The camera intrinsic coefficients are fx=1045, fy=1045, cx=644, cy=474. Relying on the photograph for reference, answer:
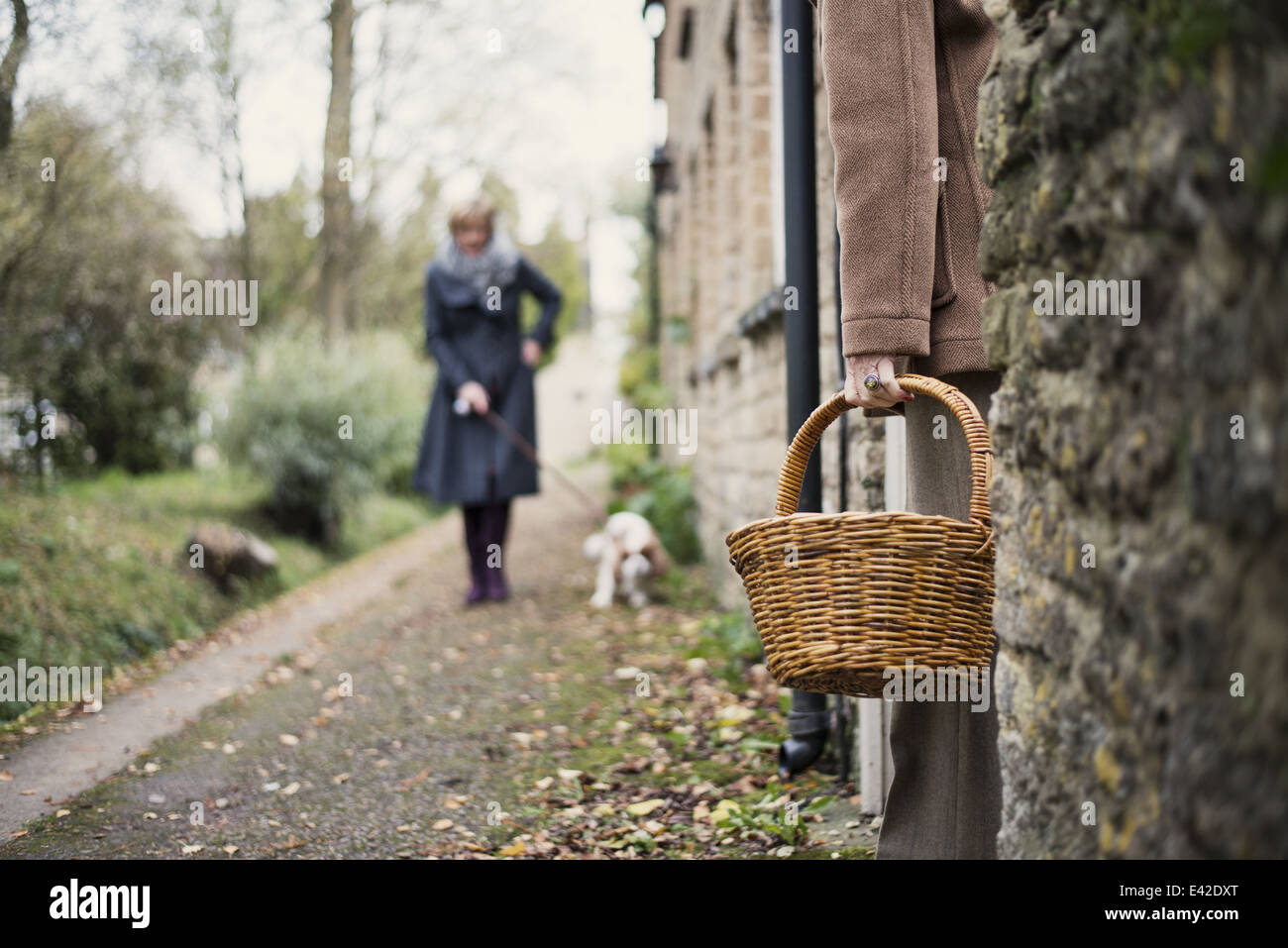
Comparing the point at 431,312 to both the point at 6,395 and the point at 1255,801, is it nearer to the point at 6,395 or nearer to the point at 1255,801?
the point at 6,395

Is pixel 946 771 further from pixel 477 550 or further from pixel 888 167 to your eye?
pixel 477 550

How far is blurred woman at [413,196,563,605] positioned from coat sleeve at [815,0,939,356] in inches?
173

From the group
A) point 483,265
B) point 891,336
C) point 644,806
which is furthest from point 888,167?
point 483,265

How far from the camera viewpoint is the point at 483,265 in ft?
21.0

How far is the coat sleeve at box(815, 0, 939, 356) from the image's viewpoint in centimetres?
204

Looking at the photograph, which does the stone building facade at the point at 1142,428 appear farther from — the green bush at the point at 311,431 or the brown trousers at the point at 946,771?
the green bush at the point at 311,431

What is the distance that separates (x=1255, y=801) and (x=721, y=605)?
5179mm

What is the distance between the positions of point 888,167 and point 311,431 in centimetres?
718

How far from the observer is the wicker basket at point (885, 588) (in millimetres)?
1838

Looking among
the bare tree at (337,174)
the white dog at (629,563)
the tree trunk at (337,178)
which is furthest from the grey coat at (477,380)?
the bare tree at (337,174)

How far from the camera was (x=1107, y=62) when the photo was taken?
1315 millimetres

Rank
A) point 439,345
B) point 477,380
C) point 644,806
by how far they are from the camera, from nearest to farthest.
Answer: point 644,806, point 439,345, point 477,380
